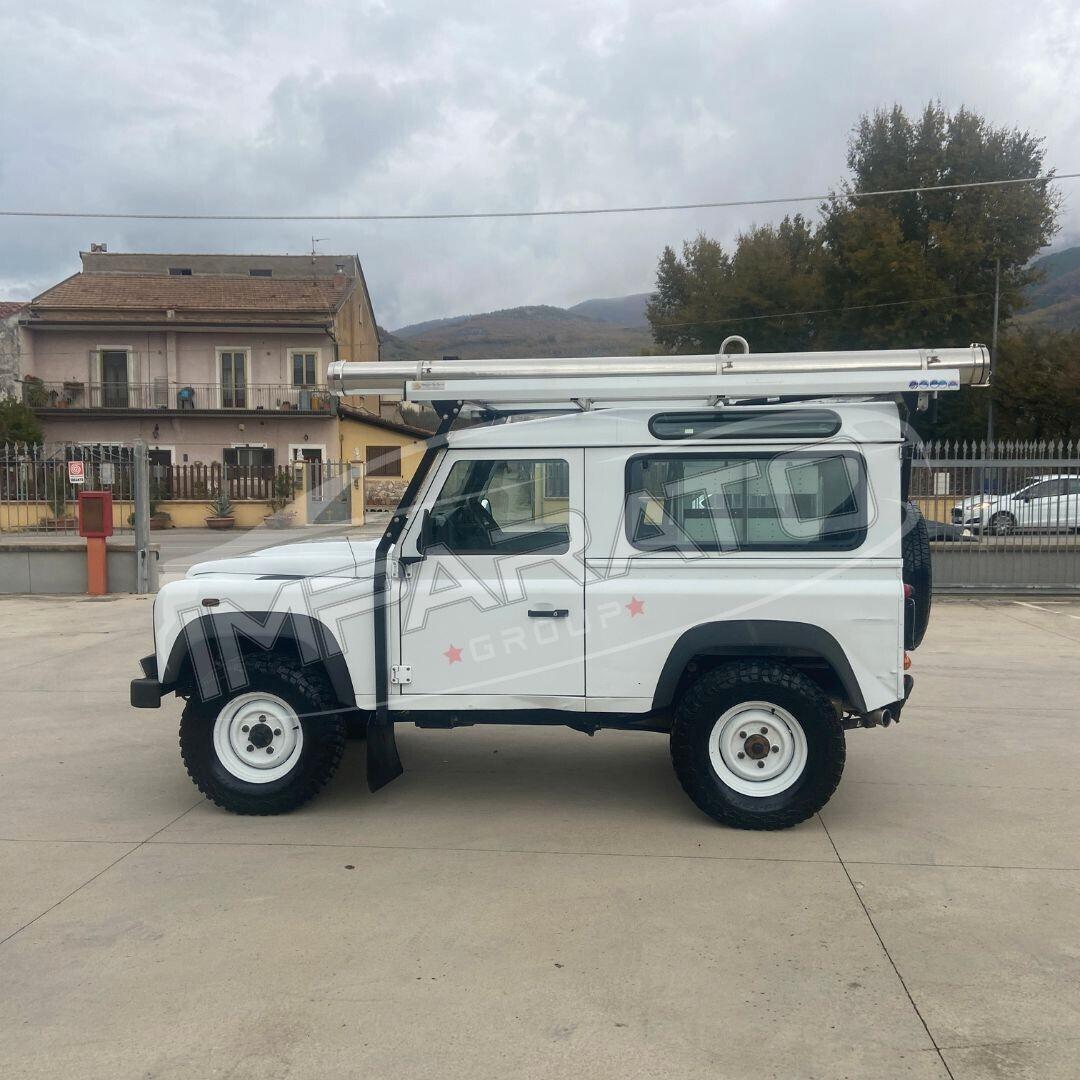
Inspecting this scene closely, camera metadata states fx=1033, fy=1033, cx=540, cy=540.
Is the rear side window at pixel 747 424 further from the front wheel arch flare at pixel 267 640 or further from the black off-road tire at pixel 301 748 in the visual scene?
the black off-road tire at pixel 301 748

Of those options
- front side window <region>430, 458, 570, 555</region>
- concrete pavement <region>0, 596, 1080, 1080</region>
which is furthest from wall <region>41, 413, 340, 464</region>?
front side window <region>430, 458, 570, 555</region>

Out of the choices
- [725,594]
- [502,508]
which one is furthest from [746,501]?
[502,508]

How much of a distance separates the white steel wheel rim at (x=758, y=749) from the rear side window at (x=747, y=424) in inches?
53.0

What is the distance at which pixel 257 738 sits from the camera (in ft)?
18.1

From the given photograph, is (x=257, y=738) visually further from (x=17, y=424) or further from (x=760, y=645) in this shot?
(x=17, y=424)

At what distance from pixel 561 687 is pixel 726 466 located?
140 cm

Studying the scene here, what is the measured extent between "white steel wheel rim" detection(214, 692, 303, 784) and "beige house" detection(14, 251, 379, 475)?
32.3 meters

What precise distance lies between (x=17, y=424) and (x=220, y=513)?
640 inches

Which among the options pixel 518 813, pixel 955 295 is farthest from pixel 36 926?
pixel 955 295

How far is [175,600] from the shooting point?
17.8 ft

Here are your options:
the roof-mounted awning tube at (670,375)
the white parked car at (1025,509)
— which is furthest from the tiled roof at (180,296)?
the roof-mounted awning tube at (670,375)

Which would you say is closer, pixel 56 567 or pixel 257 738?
pixel 257 738

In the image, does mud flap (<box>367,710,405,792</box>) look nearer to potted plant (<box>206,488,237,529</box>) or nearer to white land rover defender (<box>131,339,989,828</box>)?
white land rover defender (<box>131,339,989,828</box>)

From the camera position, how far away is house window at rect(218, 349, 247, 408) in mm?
38250
